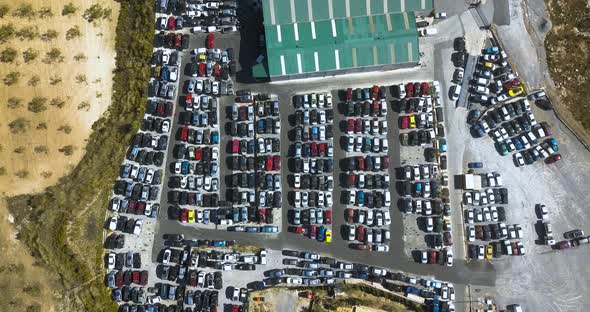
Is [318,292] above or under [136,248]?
under

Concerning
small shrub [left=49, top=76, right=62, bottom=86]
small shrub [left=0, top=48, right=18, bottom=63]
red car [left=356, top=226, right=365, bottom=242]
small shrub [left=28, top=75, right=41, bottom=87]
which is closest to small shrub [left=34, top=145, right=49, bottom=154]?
small shrub [left=28, top=75, right=41, bottom=87]

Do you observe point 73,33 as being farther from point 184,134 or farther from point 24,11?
point 184,134

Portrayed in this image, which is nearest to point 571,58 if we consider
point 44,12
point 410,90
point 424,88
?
point 424,88

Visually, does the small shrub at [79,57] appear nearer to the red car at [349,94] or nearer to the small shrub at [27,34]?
the small shrub at [27,34]

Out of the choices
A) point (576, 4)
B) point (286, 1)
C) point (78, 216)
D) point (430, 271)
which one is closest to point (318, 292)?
point (430, 271)

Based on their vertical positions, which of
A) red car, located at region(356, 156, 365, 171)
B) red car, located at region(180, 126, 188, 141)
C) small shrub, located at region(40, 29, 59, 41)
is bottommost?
red car, located at region(356, 156, 365, 171)

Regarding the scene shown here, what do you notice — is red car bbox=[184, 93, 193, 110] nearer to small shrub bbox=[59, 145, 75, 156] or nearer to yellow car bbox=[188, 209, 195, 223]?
yellow car bbox=[188, 209, 195, 223]

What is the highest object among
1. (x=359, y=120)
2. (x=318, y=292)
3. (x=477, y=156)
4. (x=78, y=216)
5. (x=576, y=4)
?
(x=576, y=4)

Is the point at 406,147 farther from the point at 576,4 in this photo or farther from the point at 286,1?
the point at 576,4
